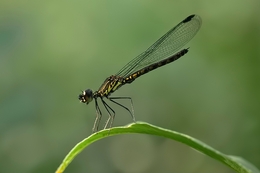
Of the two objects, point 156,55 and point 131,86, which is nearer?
point 156,55

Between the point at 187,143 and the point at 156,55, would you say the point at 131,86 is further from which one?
the point at 187,143

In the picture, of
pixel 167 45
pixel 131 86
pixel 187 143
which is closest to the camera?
pixel 187 143

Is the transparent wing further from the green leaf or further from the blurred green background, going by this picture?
the green leaf

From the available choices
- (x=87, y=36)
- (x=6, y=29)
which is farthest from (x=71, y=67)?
(x=6, y=29)

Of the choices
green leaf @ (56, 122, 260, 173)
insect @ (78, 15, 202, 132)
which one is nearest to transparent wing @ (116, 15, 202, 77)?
insect @ (78, 15, 202, 132)

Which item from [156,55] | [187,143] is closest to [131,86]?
[156,55]

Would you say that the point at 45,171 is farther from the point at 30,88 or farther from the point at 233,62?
the point at 233,62
